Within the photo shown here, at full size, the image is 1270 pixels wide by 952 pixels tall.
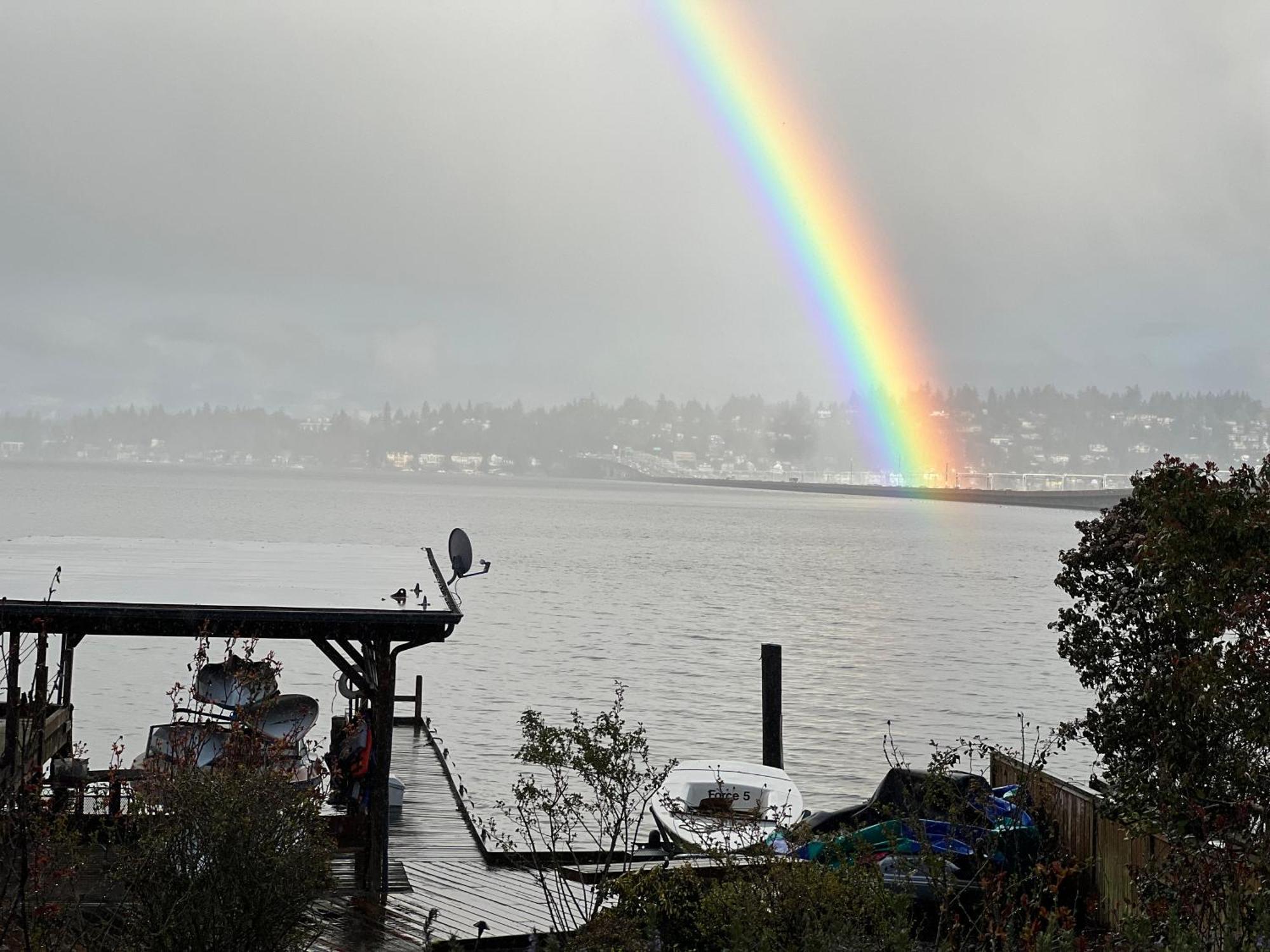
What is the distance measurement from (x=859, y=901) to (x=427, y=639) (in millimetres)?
5873

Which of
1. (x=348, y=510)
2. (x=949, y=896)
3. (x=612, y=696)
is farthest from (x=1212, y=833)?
(x=348, y=510)

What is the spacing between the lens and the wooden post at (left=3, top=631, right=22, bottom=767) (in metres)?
8.34

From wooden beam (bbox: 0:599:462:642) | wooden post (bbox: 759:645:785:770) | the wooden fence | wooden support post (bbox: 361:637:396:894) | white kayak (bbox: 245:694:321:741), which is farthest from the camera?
wooden post (bbox: 759:645:785:770)

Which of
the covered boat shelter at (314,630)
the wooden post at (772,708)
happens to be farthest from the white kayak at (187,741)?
the wooden post at (772,708)

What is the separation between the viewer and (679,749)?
107ft

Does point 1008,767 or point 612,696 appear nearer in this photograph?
point 1008,767

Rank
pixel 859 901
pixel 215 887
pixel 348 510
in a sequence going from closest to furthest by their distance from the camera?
pixel 215 887 < pixel 859 901 < pixel 348 510

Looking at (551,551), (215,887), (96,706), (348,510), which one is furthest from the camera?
(348,510)

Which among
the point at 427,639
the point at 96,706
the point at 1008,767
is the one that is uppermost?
the point at 427,639

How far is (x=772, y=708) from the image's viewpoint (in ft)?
80.3

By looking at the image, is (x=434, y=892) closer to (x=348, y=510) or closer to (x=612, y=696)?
(x=612, y=696)

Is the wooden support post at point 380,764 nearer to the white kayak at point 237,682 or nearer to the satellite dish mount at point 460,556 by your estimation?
the white kayak at point 237,682

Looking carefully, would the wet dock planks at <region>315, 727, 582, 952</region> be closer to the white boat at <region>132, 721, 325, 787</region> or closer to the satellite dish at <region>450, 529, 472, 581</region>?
the white boat at <region>132, 721, 325, 787</region>

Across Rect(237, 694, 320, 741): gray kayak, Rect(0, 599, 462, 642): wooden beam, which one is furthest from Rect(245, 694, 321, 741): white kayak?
Rect(0, 599, 462, 642): wooden beam
